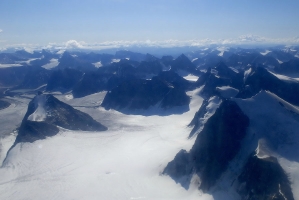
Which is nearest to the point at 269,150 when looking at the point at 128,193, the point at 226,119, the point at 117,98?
the point at 226,119

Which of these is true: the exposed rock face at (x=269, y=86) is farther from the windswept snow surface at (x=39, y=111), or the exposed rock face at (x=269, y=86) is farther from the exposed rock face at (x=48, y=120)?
the windswept snow surface at (x=39, y=111)

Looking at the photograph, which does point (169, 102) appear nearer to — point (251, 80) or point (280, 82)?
point (251, 80)

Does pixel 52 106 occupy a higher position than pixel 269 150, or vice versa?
pixel 269 150

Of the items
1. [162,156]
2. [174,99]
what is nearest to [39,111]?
[162,156]

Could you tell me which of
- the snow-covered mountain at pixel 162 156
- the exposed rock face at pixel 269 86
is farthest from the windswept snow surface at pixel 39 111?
the exposed rock face at pixel 269 86

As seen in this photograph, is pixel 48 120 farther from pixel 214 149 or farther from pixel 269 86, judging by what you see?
pixel 269 86

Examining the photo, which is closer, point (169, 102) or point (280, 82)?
point (280, 82)
